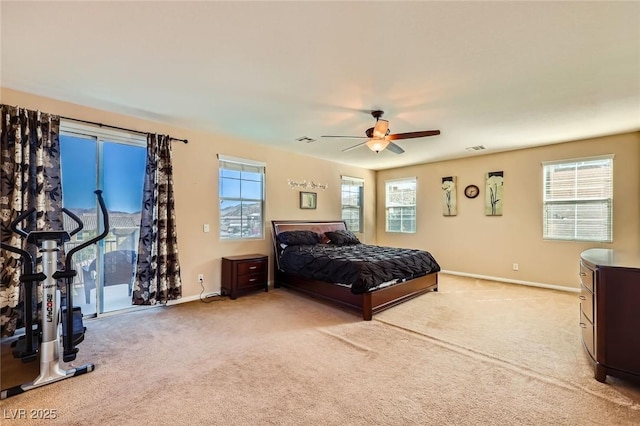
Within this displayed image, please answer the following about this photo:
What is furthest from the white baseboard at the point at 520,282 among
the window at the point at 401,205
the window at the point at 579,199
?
the window at the point at 401,205

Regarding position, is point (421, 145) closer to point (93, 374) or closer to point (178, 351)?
point (178, 351)

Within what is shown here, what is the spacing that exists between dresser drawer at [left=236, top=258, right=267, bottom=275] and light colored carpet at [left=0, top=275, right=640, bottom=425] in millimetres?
811

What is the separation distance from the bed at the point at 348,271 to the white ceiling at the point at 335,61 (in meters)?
1.89

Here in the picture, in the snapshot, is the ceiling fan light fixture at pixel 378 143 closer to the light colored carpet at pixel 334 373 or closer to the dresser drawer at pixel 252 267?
the light colored carpet at pixel 334 373

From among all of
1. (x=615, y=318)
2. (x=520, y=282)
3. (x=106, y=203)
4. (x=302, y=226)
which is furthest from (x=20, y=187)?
(x=520, y=282)

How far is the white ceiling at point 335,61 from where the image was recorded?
1.85 m

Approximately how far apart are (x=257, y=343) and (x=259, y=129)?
291 centimetres

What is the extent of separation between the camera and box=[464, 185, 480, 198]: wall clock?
593 cm

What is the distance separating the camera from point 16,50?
229 cm

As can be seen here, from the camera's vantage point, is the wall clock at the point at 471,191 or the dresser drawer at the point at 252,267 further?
the wall clock at the point at 471,191

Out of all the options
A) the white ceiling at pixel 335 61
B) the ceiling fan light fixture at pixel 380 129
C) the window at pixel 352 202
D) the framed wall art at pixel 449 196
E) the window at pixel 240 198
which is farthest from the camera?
the window at pixel 352 202

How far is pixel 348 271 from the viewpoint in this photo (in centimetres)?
377

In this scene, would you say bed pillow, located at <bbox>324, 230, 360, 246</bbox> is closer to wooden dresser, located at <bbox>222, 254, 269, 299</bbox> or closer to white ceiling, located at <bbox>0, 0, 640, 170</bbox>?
wooden dresser, located at <bbox>222, 254, 269, 299</bbox>

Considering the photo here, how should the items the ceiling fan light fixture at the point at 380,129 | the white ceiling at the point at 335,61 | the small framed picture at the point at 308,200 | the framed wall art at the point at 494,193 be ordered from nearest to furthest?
the white ceiling at the point at 335,61 → the ceiling fan light fixture at the point at 380,129 → the framed wall art at the point at 494,193 → the small framed picture at the point at 308,200
